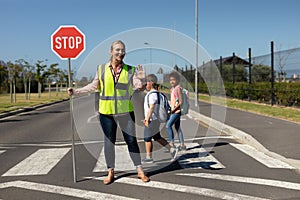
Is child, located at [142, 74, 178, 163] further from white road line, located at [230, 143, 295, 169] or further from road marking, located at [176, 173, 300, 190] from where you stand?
white road line, located at [230, 143, 295, 169]

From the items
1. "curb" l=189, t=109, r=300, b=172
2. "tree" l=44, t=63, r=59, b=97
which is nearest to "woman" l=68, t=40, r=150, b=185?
"curb" l=189, t=109, r=300, b=172

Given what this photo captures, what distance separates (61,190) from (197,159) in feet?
9.46

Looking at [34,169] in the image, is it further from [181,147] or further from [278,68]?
[278,68]

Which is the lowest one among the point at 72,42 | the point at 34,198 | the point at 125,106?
the point at 34,198

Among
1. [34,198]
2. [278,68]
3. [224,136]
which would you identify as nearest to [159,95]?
[34,198]

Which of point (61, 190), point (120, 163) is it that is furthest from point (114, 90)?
point (120, 163)

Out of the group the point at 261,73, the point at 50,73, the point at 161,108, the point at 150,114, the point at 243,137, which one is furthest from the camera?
the point at 50,73

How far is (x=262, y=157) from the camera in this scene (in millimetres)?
7441

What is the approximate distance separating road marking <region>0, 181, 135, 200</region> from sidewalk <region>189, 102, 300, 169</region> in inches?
138

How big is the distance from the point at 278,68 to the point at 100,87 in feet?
52.5

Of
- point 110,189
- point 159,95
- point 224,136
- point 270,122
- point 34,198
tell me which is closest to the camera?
point 34,198

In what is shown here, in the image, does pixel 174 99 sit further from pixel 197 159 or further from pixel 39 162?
pixel 39 162

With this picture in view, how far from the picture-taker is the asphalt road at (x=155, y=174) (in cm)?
509

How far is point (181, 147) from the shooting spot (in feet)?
26.8
